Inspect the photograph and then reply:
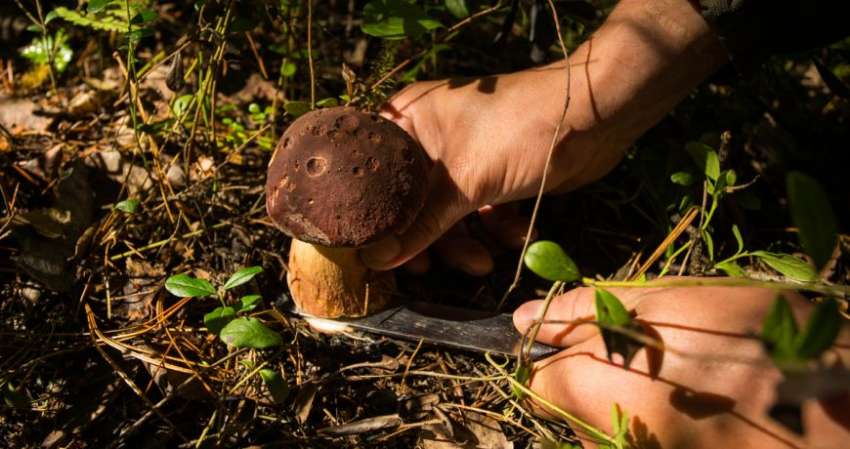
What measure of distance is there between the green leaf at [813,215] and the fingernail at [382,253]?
121 centimetres

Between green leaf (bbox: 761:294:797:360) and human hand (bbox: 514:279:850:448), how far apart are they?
0.32m

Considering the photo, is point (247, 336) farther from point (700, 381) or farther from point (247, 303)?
point (700, 381)

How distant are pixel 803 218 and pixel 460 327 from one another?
1268 millimetres

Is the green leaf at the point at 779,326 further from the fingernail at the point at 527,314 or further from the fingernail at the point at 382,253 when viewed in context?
the fingernail at the point at 382,253

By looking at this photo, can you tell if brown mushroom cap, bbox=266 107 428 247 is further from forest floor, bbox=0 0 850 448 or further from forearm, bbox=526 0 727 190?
forearm, bbox=526 0 727 190

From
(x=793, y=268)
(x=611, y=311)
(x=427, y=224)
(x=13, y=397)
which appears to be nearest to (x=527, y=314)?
(x=427, y=224)

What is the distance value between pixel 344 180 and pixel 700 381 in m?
1.02

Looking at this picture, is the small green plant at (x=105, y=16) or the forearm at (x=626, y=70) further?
the small green plant at (x=105, y=16)

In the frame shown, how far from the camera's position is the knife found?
183cm

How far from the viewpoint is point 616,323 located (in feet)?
3.54

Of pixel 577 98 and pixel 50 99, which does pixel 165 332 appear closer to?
pixel 50 99

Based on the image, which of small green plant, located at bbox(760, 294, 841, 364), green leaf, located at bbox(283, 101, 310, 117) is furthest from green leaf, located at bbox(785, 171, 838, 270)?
green leaf, located at bbox(283, 101, 310, 117)

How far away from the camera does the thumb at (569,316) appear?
158cm

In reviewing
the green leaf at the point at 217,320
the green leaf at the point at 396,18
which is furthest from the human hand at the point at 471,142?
the green leaf at the point at 217,320
